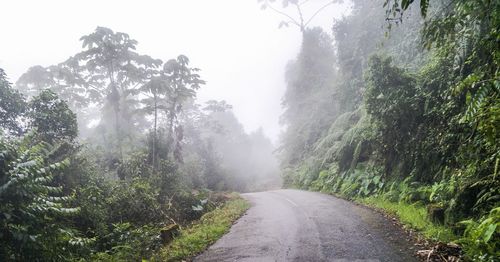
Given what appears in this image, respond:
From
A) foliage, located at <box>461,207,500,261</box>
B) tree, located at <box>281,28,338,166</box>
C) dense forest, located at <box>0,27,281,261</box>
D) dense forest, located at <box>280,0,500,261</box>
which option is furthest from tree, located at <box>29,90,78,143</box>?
tree, located at <box>281,28,338,166</box>

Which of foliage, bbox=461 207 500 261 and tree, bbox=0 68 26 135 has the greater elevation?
tree, bbox=0 68 26 135

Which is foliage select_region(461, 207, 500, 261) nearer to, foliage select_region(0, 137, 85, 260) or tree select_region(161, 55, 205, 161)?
foliage select_region(0, 137, 85, 260)

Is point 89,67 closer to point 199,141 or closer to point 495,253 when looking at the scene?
point 199,141

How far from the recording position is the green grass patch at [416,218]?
740cm

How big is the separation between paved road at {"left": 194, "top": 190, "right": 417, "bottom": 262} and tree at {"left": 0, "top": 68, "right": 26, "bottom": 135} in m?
12.0

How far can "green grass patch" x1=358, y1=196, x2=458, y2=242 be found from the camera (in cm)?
740

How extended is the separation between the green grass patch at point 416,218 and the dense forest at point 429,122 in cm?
19

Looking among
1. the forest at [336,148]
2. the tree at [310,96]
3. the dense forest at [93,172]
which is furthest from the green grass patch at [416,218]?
the tree at [310,96]

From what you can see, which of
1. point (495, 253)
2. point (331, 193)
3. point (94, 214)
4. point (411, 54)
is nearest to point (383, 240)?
point (495, 253)

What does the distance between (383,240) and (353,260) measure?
5.25 feet

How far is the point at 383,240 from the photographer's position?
8.08 m

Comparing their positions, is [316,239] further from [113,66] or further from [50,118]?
[113,66]

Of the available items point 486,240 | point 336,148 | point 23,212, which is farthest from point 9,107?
point 486,240

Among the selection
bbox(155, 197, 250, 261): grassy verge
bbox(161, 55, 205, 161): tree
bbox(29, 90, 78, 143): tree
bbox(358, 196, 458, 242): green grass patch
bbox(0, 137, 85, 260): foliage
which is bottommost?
bbox(155, 197, 250, 261): grassy verge
